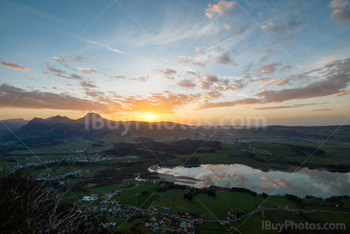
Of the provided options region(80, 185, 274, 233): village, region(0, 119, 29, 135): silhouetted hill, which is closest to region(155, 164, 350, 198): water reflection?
region(80, 185, 274, 233): village

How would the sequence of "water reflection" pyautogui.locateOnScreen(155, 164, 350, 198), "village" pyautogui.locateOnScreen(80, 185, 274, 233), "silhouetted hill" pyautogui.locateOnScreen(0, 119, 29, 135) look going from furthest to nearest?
"silhouetted hill" pyautogui.locateOnScreen(0, 119, 29, 135) < "water reflection" pyautogui.locateOnScreen(155, 164, 350, 198) < "village" pyautogui.locateOnScreen(80, 185, 274, 233)

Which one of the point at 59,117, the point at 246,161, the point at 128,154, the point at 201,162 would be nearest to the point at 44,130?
the point at 59,117

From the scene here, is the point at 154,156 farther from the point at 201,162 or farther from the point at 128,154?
the point at 201,162

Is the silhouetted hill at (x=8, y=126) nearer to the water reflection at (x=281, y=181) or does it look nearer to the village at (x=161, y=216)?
the village at (x=161, y=216)

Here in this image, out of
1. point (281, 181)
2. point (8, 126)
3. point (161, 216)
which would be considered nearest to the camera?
point (161, 216)

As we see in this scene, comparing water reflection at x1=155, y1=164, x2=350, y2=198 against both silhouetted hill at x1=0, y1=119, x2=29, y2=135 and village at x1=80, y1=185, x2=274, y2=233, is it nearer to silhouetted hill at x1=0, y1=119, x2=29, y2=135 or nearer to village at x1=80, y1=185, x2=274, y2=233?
village at x1=80, y1=185, x2=274, y2=233

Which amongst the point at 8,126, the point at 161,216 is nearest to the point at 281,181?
the point at 161,216

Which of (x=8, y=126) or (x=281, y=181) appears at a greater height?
(x=8, y=126)

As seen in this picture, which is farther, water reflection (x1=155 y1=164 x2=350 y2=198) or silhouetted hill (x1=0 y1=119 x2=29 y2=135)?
silhouetted hill (x1=0 y1=119 x2=29 y2=135)

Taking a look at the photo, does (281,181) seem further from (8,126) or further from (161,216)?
(8,126)
